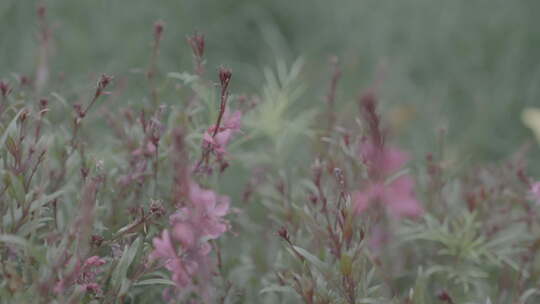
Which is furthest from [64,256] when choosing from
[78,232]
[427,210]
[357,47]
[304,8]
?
[304,8]

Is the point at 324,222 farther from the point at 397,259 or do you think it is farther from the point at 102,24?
the point at 102,24

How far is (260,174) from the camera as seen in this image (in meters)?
1.83

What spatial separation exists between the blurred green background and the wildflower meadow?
1 centimetres

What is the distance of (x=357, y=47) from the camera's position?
3797 mm

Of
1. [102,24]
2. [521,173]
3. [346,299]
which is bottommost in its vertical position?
[346,299]

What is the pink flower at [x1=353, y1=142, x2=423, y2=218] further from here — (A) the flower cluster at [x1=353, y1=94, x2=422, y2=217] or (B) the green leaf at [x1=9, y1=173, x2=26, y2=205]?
(B) the green leaf at [x1=9, y1=173, x2=26, y2=205]

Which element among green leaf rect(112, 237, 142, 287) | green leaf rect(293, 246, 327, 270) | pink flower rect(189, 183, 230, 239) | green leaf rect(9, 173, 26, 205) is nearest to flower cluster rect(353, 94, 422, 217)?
green leaf rect(293, 246, 327, 270)

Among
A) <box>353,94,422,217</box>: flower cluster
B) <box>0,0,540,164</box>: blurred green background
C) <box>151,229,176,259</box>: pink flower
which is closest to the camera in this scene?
<box>353,94,422,217</box>: flower cluster

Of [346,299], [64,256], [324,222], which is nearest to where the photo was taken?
[64,256]

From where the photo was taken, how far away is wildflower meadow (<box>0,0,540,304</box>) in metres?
1.20

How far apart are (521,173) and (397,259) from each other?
359 millimetres

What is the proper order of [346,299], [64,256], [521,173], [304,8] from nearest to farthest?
[64,256] < [346,299] < [521,173] < [304,8]

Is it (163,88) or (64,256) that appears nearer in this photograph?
(64,256)

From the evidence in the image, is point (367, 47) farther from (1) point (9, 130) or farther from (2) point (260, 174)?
(1) point (9, 130)
